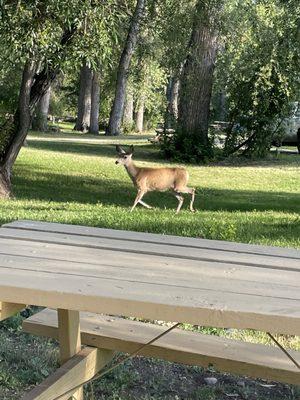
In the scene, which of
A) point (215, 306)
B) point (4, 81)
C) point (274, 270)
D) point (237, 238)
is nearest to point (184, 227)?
point (237, 238)

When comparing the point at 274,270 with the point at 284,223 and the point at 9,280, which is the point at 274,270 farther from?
the point at 284,223

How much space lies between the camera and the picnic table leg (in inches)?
116

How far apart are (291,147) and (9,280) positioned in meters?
27.0

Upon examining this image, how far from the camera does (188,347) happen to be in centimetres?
316

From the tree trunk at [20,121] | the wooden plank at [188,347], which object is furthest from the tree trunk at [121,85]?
the wooden plank at [188,347]

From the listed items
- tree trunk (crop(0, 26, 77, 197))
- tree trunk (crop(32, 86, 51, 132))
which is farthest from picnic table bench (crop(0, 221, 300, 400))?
tree trunk (crop(32, 86, 51, 132))

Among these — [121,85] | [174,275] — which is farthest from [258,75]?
[174,275]

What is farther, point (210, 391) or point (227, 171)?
point (227, 171)

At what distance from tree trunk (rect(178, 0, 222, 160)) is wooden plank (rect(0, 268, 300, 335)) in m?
17.5

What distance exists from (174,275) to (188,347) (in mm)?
971

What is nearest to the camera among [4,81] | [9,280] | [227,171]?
[9,280]

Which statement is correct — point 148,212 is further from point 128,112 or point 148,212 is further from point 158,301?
point 128,112

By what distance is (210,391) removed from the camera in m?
3.46

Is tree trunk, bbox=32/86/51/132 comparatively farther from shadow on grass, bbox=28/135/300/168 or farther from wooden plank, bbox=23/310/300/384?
wooden plank, bbox=23/310/300/384
